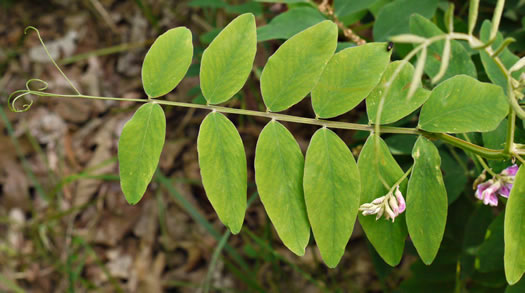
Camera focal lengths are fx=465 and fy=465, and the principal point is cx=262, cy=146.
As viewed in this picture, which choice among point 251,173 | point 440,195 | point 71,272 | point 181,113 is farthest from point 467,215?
point 71,272

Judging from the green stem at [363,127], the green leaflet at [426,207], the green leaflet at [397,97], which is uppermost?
the green leaflet at [397,97]

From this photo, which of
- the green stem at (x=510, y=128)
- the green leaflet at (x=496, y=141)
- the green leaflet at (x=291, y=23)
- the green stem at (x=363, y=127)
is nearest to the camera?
the green stem at (x=510, y=128)

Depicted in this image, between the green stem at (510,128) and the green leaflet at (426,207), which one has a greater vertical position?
the green stem at (510,128)

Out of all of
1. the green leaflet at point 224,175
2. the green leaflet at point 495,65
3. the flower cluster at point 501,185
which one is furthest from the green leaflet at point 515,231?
the green leaflet at point 224,175

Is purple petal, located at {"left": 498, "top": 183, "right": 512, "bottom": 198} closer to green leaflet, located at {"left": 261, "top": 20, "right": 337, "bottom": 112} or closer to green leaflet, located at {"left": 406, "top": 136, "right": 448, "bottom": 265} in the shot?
green leaflet, located at {"left": 406, "top": 136, "right": 448, "bottom": 265}

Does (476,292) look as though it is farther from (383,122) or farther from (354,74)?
(354,74)

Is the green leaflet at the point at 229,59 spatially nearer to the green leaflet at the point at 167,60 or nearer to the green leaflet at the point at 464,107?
the green leaflet at the point at 167,60

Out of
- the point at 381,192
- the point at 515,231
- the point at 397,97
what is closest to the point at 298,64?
the point at 397,97
